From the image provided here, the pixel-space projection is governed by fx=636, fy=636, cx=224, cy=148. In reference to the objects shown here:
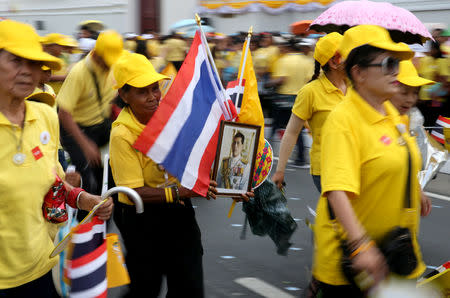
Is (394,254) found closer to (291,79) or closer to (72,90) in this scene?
(72,90)

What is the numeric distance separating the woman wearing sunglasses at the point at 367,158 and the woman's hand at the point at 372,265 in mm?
74

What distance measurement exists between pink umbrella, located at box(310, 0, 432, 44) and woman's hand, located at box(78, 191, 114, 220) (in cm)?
315

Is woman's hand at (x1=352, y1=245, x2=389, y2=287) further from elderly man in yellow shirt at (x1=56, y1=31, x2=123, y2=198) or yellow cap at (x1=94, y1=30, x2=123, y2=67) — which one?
yellow cap at (x1=94, y1=30, x2=123, y2=67)

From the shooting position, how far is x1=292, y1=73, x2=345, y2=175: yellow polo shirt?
4547 millimetres

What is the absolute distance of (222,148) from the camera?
132 inches

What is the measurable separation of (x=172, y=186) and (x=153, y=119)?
1.27 ft

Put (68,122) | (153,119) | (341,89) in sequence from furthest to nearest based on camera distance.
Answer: (68,122), (341,89), (153,119)

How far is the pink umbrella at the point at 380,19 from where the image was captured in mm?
5223

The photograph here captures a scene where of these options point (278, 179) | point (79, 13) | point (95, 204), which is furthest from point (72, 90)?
point (79, 13)

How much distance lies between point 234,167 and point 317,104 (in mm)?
1360

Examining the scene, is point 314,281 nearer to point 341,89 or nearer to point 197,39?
point 197,39

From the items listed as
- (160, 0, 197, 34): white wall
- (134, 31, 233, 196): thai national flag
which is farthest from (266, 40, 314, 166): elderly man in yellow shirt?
(160, 0, 197, 34): white wall

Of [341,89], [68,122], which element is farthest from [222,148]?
[68,122]

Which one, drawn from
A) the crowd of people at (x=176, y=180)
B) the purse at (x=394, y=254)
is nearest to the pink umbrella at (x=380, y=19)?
the crowd of people at (x=176, y=180)
